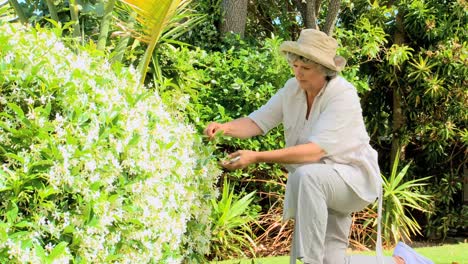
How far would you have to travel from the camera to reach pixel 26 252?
2186mm

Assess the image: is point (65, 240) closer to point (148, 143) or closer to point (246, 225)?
point (148, 143)

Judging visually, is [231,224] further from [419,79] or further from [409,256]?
[419,79]

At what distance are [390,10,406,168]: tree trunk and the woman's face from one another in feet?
16.5

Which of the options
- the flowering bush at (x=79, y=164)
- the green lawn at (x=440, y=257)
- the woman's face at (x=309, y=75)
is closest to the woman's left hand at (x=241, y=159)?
the flowering bush at (x=79, y=164)

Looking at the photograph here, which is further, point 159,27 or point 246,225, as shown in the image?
point 246,225

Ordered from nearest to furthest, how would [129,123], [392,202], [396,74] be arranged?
1. [129,123]
2. [392,202]
3. [396,74]

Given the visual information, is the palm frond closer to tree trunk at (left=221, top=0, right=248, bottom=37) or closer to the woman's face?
the woman's face

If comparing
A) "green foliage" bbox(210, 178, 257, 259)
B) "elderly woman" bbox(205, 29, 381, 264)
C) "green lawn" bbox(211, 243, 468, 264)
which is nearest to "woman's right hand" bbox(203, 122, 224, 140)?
"elderly woman" bbox(205, 29, 381, 264)

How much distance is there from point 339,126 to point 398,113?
5.38m

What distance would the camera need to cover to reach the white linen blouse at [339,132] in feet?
12.0

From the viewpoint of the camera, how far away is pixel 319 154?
363 cm

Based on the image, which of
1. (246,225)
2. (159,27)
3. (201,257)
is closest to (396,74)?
(246,225)

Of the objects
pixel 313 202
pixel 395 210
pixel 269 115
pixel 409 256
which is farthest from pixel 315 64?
pixel 395 210

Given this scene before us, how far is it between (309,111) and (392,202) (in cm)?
415
